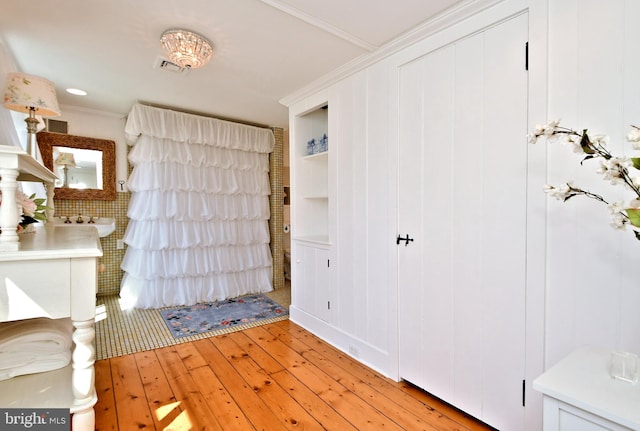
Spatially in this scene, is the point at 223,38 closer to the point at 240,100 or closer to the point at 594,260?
the point at 240,100

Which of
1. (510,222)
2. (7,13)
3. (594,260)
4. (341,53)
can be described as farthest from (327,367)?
(7,13)

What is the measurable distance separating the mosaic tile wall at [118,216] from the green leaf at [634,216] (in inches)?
151

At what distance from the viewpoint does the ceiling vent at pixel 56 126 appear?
3391mm

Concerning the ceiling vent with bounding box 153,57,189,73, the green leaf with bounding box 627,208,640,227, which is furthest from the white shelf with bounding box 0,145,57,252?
the green leaf with bounding box 627,208,640,227

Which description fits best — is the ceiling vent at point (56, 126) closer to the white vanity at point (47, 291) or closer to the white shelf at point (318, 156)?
the white shelf at point (318, 156)

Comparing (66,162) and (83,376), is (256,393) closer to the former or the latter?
(83,376)

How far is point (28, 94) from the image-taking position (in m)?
1.92

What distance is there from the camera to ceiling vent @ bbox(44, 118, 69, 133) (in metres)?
3.39

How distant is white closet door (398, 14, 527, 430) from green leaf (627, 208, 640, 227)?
2.16 feet

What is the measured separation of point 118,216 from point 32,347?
272 cm

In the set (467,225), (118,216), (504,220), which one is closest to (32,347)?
(467,225)

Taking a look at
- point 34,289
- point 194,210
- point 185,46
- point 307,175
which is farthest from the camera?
point 194,210

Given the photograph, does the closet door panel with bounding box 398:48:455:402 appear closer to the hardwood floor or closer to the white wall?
the hardwood floor

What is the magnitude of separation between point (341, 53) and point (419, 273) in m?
1.61
